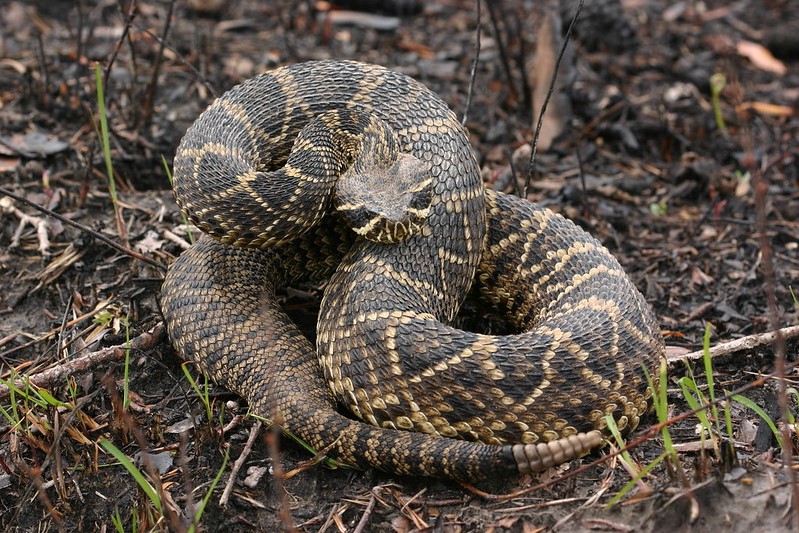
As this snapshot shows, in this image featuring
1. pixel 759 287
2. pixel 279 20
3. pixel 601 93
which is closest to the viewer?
pixel 759 287

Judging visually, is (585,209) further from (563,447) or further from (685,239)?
(563,447)

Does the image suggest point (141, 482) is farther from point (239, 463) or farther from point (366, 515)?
point (366, 515)

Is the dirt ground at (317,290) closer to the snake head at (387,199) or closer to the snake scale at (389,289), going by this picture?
the snake scale at (389,289)

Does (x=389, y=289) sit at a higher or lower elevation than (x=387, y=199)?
lower

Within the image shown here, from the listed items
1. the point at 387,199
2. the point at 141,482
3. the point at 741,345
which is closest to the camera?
the point at 141,482

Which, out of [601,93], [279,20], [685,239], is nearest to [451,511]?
[685,239]

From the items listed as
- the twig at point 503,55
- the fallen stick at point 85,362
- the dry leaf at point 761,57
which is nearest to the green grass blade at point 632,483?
the fallen stick at point 85,362

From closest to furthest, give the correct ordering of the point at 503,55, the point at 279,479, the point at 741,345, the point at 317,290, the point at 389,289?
the point at 279,479 < the point at 389,289 < the point at 741,345 < the point at 317,290 < the point at 503,55

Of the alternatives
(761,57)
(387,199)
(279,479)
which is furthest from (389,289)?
(761,57)
